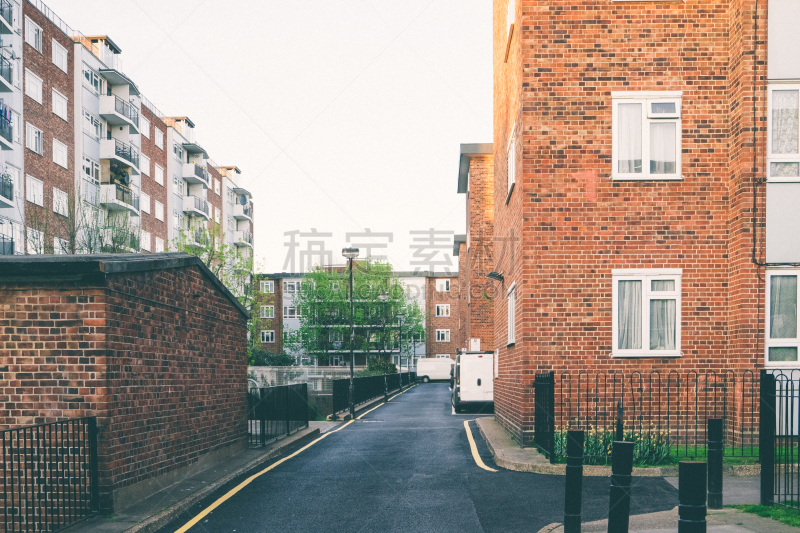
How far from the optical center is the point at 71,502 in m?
7.54

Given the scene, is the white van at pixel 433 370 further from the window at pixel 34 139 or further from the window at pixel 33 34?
the window at pixel 33 34

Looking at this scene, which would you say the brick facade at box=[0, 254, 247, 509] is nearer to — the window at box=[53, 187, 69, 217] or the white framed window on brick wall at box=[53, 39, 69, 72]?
the window at box=[53, 187, 69, 217]

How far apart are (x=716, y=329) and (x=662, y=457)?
337cm

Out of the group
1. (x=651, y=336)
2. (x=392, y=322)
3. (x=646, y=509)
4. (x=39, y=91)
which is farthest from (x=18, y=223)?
(x=392, y=322)

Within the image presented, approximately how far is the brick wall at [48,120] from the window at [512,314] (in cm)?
2603

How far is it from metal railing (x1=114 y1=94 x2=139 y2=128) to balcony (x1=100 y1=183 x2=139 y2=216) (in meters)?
3.57

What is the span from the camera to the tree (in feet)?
233

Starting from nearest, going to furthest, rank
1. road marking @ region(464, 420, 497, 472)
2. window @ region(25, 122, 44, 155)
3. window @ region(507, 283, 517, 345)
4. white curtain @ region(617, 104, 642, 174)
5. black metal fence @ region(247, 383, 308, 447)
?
road marking @ region(464, 420, 497, 472), white curtain @ region(617, 104, 642, 174), black metal fence @ region(247, 383, 308, 447), window @ region(507, 283, 517, 345), window @ region(25, 122, 44, 155)

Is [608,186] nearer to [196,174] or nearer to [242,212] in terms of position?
[196,174]

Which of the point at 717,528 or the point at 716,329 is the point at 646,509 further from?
the point at 716,329

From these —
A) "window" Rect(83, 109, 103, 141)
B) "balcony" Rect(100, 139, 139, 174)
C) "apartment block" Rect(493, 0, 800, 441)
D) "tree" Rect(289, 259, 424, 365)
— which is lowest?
"tree" Rect(289, 259, 424, 365)

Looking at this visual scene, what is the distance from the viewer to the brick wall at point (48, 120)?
3719 cm

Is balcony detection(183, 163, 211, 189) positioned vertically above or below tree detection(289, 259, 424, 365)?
above

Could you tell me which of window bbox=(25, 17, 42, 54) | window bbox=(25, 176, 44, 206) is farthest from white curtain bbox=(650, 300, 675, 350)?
Result: window bbox=(25, 17, 42, 54)
